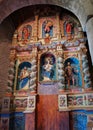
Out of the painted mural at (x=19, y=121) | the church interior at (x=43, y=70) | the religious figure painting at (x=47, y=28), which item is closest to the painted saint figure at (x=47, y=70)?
the church interior at (x=43, y=70)

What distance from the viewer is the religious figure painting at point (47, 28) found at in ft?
26.5

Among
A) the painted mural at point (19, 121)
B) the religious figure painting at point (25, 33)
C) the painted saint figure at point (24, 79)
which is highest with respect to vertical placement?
the religious figure painting at point (25, 33)

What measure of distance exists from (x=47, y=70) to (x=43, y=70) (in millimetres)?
220

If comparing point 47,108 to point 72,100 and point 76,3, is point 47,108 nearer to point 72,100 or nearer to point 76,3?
point 72,100

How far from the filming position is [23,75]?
7379mm

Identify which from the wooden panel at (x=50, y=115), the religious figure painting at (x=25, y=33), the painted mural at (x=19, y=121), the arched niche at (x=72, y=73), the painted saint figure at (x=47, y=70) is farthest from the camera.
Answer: the religious figure painting at (x=25, y=33)

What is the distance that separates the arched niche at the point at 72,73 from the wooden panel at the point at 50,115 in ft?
2.85

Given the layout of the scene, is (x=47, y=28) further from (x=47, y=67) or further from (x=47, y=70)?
(x=47, y=70)

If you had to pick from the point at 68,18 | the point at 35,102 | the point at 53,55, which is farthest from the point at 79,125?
the point at 68,18

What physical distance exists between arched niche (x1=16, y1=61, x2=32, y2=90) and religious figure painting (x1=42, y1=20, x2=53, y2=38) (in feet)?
5.62

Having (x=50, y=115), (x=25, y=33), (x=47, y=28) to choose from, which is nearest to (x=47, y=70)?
(x=50, y=115)

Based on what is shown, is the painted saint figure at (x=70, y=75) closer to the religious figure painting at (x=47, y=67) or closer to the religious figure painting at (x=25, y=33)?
the religious figure painting at (x=47, y=67)

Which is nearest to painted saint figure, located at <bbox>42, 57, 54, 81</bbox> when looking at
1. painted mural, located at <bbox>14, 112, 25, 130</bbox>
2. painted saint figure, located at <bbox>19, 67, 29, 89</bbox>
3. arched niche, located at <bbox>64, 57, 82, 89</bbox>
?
arched niche, located at <bbox>64, 57, 82, 89</bbox>

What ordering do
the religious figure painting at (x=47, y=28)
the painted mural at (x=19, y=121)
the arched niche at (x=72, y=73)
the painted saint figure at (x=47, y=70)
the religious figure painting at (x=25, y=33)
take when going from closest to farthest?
the painted mural at (x=19, y=121) < the arched niche at (x=72, y=73) < the painted saint figure at (x=47, y=70) < the religious figure painting at (x=47, y=28) < the religious figure painting at (x=25, y=33)
